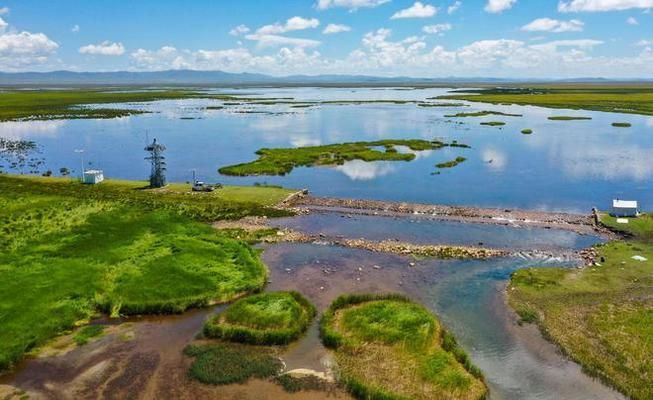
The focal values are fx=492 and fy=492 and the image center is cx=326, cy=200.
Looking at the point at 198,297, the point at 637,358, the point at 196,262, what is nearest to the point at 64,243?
the point at 196,262

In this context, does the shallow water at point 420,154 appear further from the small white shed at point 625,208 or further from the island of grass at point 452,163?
the small white shed at point 625,208

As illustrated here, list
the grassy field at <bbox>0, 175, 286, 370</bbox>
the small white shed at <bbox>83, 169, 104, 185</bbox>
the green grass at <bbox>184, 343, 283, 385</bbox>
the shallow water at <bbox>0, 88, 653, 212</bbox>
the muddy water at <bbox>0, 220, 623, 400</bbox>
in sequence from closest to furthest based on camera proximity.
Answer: the muddy water at <bbox>0, 220, 623, 400</bbox>, the green grass at <bbox>184, 343, 283, 385</bbox>, the grassy field at <bbox>0, 175, 286, 370</bbox>, the shallow water at <bbox>0, 88, 653, 212</bbox>, the small white shed at <bbox>83, 169, 104, 185</bbox>

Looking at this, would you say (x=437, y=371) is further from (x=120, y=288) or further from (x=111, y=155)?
(x=111, y=155)

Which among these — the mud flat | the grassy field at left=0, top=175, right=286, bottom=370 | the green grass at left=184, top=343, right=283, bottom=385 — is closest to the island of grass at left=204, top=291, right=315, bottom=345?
the green grass at left=184, top=343, right=283, bottom=385

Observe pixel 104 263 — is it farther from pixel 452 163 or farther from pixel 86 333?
pixel 452 163

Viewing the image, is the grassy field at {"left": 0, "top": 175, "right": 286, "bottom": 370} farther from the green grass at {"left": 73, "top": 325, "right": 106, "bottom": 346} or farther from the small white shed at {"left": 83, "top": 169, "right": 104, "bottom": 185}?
the small white shed at {"left": 83, "top": 169, "right": 104, "bottom": 185}
